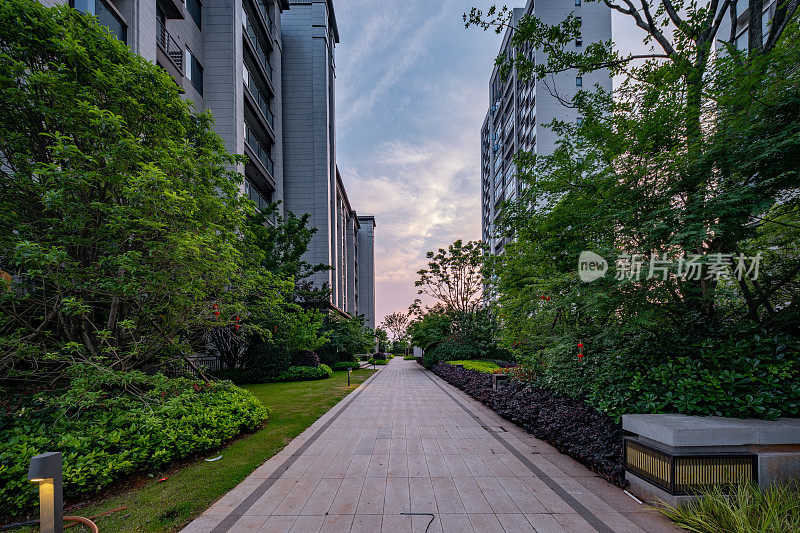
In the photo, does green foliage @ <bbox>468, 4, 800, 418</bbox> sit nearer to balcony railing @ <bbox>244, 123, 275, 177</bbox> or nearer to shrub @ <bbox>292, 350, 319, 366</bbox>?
shrub @ <bbox>292, 350, 319, 366</bbox>

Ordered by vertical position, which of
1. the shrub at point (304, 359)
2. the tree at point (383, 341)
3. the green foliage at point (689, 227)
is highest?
the green foliage at point (689, 227)

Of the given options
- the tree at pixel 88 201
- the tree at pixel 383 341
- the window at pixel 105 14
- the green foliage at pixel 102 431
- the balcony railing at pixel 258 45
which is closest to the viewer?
the green foliage at pixel 102 431

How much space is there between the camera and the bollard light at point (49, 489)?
2.67 meters

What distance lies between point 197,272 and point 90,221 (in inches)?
68.0

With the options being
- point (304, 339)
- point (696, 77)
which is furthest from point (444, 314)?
point (696, 77)

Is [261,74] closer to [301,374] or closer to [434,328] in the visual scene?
[301,374]

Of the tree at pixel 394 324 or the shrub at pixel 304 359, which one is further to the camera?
the tree at pixel 394 324

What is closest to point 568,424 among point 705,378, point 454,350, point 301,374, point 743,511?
point 705,378

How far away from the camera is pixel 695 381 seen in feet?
14.7

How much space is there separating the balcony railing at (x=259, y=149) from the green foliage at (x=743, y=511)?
23208 mm

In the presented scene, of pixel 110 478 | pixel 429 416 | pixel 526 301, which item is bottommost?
pixel 429 416

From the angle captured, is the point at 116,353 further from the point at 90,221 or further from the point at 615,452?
the point at 615,452

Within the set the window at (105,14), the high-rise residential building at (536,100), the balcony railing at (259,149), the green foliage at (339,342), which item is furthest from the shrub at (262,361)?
the high-rise residential building at (536,100)

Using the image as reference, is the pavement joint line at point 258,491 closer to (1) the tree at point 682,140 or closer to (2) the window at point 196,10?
(1) the tree at point 682,140
